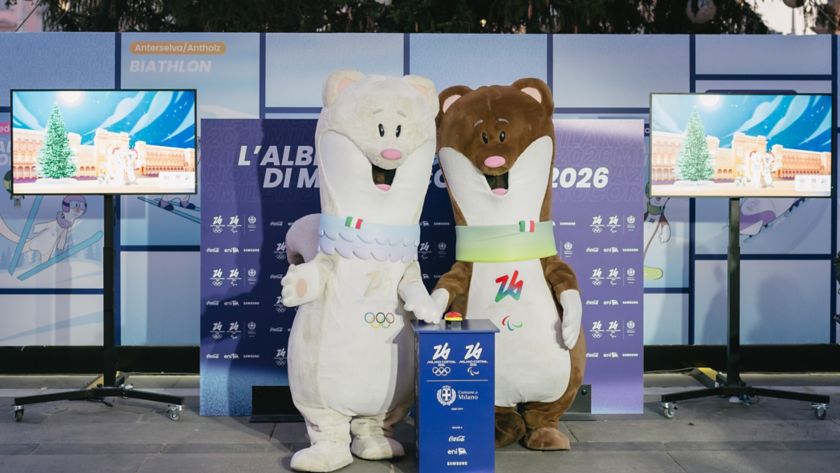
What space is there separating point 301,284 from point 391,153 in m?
0.78

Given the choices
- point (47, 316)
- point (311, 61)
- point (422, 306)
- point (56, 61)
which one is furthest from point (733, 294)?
point (56, 61)

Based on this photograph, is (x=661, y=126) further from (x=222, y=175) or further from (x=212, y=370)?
(x=212, y=370)

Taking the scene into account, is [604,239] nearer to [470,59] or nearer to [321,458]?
[470,59]

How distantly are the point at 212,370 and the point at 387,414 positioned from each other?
1364 millimetres

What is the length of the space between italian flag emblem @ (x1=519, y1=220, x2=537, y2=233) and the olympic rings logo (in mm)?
839

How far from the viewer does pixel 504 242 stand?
17.8 feet

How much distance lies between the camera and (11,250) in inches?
297

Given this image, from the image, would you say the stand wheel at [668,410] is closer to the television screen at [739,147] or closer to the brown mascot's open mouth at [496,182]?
the television screen at [739,147]

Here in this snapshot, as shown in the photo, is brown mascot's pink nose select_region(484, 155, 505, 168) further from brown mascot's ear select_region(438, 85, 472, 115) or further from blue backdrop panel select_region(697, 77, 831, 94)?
blue backdrop panel select_region(697, 77, 831, 94)

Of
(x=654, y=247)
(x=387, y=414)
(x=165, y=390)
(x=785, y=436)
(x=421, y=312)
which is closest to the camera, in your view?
(x=421, y=312)

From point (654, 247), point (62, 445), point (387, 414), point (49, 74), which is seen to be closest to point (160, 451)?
point (62, 445)

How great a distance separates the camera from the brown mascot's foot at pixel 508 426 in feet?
18.0

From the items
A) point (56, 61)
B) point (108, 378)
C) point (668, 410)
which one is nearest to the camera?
point (668, 410)

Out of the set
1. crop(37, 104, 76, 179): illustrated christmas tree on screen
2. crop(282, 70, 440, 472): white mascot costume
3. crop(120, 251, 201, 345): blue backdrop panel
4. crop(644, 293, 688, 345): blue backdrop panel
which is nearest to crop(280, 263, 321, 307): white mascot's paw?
crop(282, 70, 440, 472): white mascot costume
